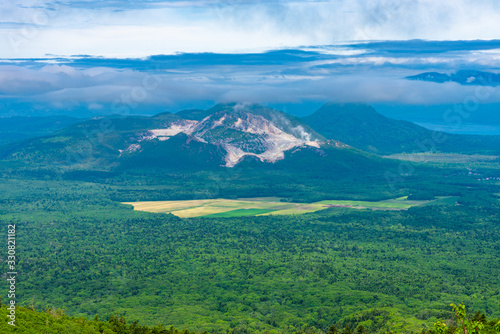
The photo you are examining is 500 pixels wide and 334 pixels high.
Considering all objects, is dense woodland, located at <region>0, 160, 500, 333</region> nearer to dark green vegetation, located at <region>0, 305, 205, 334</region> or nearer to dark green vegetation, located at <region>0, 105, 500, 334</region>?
dark green vegetation, located at <region>0, 105, 500, 334</region>

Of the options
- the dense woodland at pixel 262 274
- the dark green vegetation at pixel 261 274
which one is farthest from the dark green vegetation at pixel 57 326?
the dense woodland at pixel 262 274

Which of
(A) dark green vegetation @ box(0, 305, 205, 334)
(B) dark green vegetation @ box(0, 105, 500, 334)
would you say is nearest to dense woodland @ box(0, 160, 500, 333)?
(B) dark green vegetation @ box(0, 105, 500, 334)

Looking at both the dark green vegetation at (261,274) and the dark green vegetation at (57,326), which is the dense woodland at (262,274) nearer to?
the dark green vegetation at (261,274)

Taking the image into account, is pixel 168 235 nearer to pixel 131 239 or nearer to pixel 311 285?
pixel 131 239

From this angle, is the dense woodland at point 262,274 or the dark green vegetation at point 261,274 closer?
the dense woodland at point 262,274

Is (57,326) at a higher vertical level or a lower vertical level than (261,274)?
higher

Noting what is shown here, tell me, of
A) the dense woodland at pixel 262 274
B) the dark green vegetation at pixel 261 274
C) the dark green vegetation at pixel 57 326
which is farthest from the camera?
the dark green vegetation at pixel 261 274

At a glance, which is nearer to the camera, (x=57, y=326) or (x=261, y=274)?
(x=57, y=326)

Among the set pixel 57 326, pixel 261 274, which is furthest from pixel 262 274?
pixel 57 326

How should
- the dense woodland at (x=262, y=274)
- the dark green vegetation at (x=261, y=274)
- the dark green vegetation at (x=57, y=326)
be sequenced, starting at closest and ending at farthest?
the dark green vegetation at (x=57, y=326), the dense woodland at (x=262, y=274), the dark green vegetation at (x=261, y=274)

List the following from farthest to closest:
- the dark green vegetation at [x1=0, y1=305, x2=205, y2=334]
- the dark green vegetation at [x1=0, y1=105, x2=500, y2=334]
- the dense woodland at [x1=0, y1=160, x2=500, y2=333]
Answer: the dark green vegetation at [x1=0, y1=105, x2=500, y2=334], the dense woodland at [x1=0, y1=160, x2=500, y2=333], the dark green vegetation at [x1=0, y1=305, x2=205, y2=334]

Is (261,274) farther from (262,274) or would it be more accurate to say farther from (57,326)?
(57,326)
